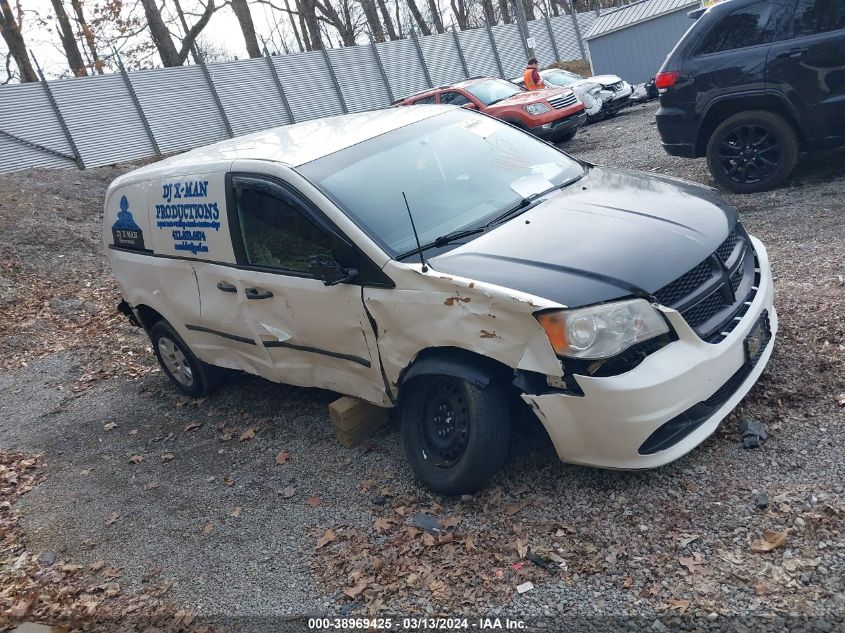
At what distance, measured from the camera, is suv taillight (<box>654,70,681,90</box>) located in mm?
7570

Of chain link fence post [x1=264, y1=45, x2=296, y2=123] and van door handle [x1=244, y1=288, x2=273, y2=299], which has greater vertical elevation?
chain link fence post [x1=264, y1=45, x2=296, y2=123]

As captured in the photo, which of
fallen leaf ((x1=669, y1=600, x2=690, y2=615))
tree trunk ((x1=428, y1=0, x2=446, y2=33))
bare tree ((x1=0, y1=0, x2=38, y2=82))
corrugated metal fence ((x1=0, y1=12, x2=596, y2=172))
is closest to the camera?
fallen leaf ((x1=669, y1=600, x2=690, y2=615))

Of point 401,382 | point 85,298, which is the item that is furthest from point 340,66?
point 401,382

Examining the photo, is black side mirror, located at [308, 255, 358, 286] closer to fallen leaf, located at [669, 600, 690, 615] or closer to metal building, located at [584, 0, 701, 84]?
fallen leaf, located at [669, 600, 690, 615]

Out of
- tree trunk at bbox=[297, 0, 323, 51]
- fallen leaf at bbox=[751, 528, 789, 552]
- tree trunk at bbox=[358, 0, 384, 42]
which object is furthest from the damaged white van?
tree trunk at bbox=[358, 0, 384, 42]

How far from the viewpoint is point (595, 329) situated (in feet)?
10.5

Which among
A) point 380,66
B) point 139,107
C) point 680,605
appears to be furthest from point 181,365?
point 380,66

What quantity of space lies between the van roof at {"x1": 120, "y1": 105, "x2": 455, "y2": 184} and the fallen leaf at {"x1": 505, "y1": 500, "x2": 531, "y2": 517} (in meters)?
2.29

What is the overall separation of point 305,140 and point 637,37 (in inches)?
785

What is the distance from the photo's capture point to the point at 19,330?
9094mm

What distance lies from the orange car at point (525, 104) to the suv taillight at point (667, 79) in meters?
6.77

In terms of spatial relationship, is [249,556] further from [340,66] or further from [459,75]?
[459,75]

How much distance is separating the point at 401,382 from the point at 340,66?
72.6ft

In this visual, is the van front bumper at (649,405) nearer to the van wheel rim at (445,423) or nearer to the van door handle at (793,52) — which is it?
the van wheel rim at (445,423)
